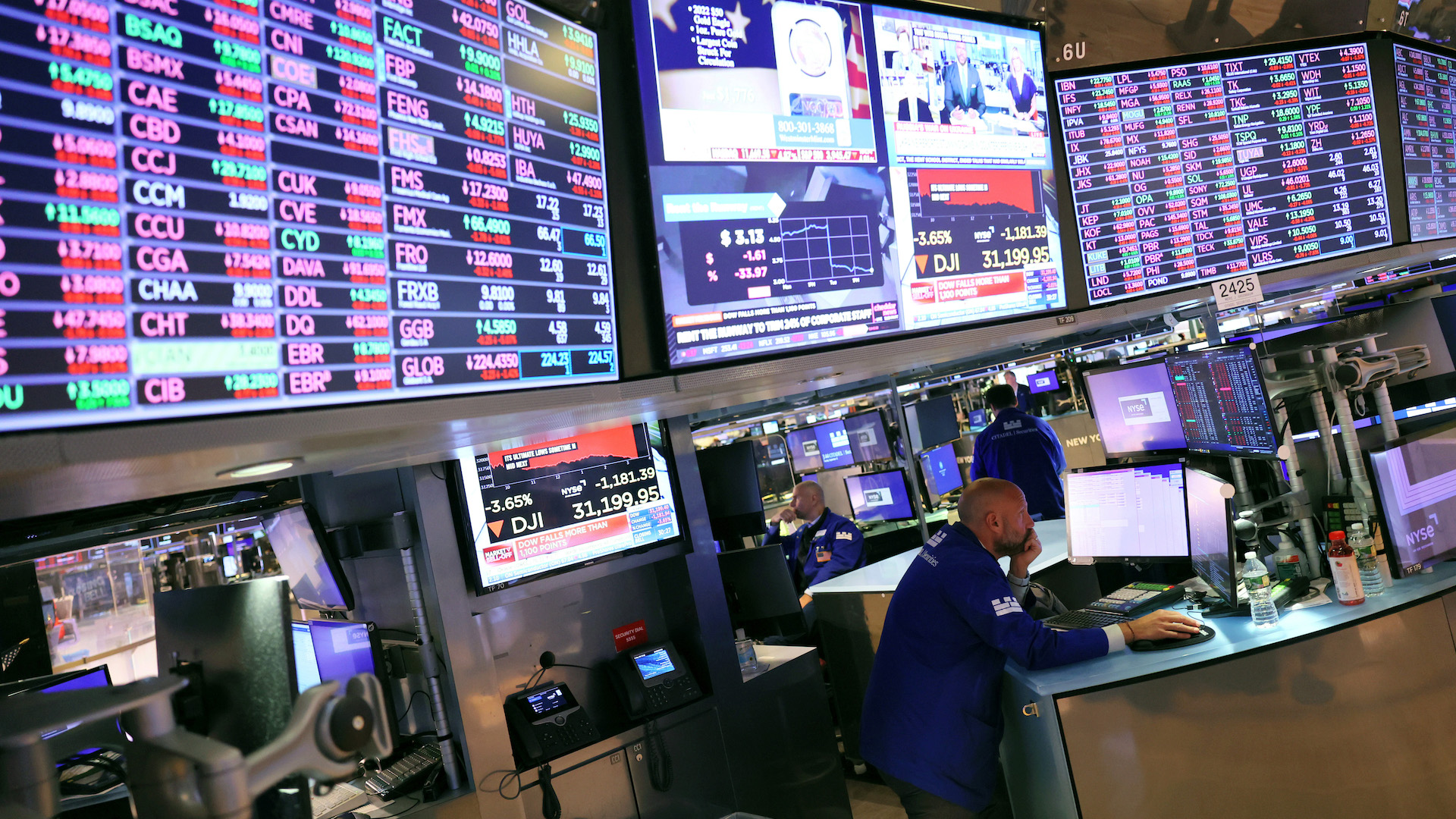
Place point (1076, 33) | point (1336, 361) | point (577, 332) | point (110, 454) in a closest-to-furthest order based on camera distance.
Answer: point (110, 454)
point (577, 332)
point (1336, 361)
point (1076, 33)

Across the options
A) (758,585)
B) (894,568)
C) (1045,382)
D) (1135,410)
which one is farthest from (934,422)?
(1135,410)

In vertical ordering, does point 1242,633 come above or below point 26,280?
below

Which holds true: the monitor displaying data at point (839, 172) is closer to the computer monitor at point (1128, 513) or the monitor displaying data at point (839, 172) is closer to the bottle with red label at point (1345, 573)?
the computer monitor at point (1128, 513)

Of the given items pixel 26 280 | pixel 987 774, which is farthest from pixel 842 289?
pixel 26 280

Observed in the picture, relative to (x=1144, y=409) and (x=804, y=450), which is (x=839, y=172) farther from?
(x=804, y=450)

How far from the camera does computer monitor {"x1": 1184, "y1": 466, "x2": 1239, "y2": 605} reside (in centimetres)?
259

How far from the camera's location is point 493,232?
66.4 inches

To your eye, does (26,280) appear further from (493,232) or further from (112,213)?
(493,232)

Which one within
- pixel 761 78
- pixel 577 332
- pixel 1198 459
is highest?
pixel 761 78

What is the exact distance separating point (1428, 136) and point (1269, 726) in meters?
2.99

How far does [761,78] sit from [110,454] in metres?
1.80

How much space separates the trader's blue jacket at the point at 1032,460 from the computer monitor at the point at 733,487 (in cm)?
172

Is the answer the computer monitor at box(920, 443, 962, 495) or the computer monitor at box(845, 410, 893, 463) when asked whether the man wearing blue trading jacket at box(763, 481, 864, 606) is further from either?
the computer monitor at box(920, 443, 962, 495)

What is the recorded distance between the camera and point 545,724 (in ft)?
9.91
